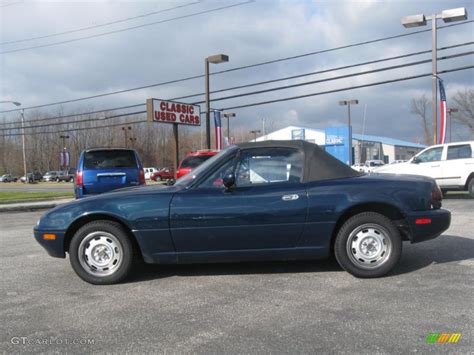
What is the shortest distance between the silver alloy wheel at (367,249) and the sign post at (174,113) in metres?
14.1

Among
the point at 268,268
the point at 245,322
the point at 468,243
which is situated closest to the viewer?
the point at 245,322

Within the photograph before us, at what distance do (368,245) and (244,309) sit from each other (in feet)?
5.52

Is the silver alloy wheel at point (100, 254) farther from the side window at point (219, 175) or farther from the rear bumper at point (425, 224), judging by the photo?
the rear bumper at point (425, 224)

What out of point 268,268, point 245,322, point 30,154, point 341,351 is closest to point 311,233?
point 268,268

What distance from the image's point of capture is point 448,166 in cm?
1466

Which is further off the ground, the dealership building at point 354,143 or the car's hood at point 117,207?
the dealership building at point 354,143

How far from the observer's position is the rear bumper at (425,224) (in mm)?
5121

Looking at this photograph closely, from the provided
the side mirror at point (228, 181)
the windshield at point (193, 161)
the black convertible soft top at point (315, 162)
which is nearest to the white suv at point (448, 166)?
the windshield at point (193, 161)

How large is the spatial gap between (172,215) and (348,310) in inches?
79.1

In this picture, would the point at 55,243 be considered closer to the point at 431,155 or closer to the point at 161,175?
the point at 431,155

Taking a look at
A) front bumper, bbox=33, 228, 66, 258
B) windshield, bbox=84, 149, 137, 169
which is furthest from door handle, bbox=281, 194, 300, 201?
windshield, bbox=84, 149, 137, 169

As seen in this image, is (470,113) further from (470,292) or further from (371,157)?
(470,292)

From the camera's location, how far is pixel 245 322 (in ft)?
12.6

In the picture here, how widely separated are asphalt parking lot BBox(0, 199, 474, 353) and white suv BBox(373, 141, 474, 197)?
934 centimetres
